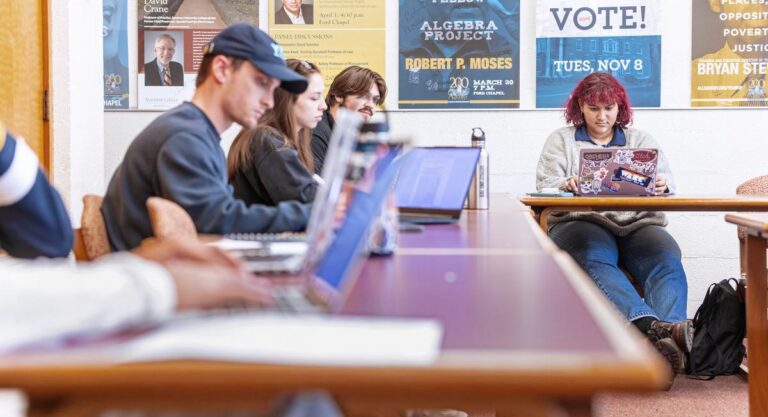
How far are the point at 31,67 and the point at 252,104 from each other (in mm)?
1550

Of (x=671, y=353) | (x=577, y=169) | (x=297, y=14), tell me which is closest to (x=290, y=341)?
(x=671, y=353)

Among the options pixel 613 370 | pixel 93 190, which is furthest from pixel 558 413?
pixel 93 190

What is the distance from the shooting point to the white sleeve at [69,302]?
0.80m

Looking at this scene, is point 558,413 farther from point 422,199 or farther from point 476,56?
point 476,56

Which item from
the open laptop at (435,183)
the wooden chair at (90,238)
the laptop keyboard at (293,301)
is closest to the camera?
the laptop keyboard at (293,301)

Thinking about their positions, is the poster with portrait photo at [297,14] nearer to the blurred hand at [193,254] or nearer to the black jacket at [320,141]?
the black jacket at [320,141]

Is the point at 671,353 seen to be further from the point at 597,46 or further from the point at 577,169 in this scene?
the point at 597,46

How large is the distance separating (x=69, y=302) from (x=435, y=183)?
182 cm

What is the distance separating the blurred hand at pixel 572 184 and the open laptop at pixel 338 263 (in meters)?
2.79

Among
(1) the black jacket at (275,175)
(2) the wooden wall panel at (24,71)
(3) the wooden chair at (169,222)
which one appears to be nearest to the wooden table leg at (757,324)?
(1) the black jacket at (275,175)

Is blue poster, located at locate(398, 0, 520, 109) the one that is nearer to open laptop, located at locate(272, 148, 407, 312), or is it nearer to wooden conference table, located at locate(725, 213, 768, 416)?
wooden conference table, located at locate(725, 213, 768, 416)

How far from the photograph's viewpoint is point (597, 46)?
4828mm

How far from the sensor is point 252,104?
223cm

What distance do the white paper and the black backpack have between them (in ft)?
9.67
